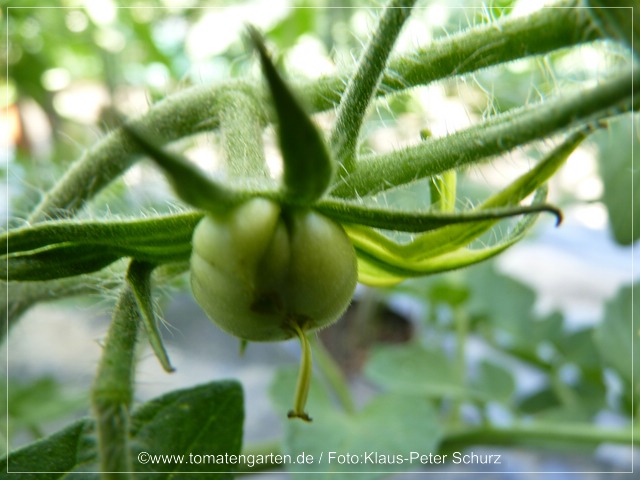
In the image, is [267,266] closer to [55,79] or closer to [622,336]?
[622,336]

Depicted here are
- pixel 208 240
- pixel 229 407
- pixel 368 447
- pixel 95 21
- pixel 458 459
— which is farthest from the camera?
pixel 95 21

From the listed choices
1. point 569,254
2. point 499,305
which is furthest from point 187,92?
point 569,254

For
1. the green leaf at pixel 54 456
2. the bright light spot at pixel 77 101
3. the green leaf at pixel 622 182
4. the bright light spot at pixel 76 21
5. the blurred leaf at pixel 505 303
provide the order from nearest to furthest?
the green leaf at pixel 54 456
the green leaf at pixel 622 182
the blurred leaf at pixel 505 303
the bright light spot at pixel 76 21
the bright light spot at pixel 77 101

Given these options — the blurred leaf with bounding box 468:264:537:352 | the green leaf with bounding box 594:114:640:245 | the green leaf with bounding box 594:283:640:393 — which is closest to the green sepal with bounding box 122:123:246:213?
the green leaf with bounding box 594:114:640:245

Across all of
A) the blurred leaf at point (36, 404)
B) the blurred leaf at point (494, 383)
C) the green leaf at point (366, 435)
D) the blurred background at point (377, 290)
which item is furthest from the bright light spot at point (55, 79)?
the blurred leaf at point (494, 383)

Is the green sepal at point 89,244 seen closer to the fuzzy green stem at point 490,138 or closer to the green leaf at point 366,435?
the fuzzy green stem at point 490,138

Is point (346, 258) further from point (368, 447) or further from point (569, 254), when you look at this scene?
point (569, 254)

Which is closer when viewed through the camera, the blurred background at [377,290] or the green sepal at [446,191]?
the green sepal at [446,191]
